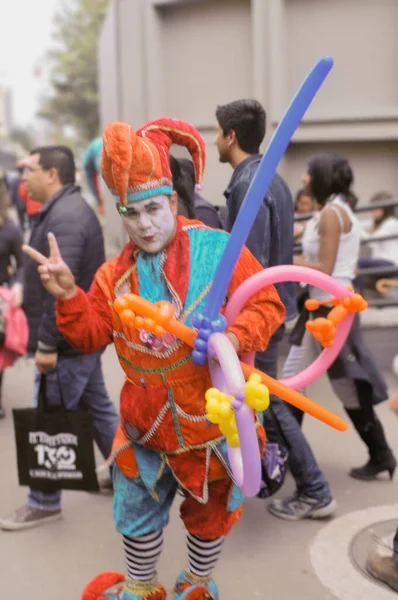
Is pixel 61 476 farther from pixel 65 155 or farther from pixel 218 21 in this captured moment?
pixel 218 21

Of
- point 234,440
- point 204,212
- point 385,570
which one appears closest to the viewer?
point 234,440

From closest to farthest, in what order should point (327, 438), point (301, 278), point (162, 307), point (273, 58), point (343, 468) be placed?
point (162, 307)
point (301, 278)
point (343, 468)
point (327, 438)
point (273, 58)

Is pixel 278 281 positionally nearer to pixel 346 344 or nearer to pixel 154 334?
pixel 154 334

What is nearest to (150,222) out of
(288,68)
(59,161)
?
(59,161)

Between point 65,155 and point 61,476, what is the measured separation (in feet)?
5.39

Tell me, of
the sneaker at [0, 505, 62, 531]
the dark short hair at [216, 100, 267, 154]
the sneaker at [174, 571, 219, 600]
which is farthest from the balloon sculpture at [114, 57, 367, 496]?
the sneaker at [0, 505, 62, 531]

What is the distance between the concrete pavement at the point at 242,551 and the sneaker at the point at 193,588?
352 mm

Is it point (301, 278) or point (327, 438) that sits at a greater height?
point (301, 278)

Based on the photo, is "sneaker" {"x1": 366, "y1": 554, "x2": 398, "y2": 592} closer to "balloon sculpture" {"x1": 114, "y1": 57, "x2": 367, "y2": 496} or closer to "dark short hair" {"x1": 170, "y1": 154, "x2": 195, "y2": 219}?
"balloon sculpture" {"x1": 114, "y1": 57, "x2": 367, "y2": 496}

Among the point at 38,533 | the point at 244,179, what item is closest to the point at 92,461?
the point at 38,533

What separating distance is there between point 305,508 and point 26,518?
139 cm

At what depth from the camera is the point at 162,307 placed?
6.98 feet

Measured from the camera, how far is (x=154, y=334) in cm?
233

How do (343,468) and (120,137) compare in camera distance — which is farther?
(343,468)
